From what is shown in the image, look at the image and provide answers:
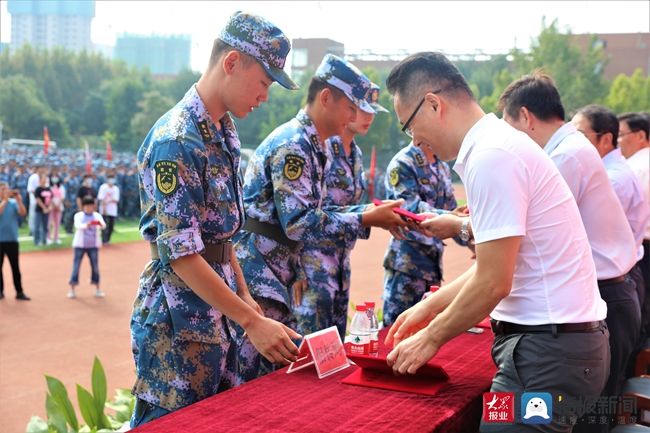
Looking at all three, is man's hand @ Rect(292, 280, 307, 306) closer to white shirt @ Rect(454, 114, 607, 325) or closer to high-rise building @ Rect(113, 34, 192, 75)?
Answer: white shirt @ Rect(454, 114, 607, 325)

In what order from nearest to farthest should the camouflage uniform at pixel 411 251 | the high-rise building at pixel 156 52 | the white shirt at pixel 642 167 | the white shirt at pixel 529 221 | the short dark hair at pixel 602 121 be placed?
the white shirt at pixel 529 221 < the short dark hair at pixel 602 121 < the camouflage uniform at pixel 411 251 < the white shirt at pixel 642 167 < the high-rise building at pixel 156 52

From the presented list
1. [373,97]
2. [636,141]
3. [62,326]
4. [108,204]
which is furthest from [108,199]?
[373,97]

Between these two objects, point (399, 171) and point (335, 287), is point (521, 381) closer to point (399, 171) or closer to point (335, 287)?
point (335, 287)

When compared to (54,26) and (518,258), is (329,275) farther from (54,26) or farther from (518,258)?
(54,26)

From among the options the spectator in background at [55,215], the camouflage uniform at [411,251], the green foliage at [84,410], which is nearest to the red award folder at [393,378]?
the green foliage at [84,410]

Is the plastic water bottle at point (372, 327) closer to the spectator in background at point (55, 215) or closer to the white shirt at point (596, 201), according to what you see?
the white shirt at point (596, 201)

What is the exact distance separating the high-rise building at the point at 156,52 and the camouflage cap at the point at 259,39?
161 feet

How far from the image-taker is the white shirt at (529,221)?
1.71 metres

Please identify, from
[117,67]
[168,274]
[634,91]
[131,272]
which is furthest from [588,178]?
[117,67]

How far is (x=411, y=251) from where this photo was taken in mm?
4207

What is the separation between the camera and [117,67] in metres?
54.3

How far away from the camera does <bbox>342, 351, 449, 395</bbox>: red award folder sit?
2.10m

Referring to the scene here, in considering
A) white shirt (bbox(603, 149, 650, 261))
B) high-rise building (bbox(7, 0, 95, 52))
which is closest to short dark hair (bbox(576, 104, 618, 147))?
white shirt (bbox(603, 149, 650, 261))

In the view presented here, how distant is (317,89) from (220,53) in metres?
1.17
